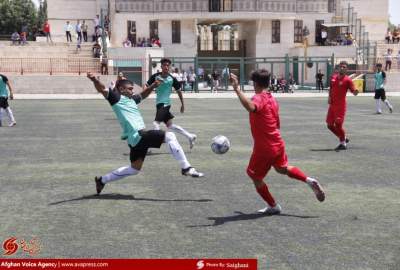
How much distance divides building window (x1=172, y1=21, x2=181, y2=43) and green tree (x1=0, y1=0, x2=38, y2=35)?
129ft

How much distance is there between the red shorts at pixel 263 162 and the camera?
22.4ft

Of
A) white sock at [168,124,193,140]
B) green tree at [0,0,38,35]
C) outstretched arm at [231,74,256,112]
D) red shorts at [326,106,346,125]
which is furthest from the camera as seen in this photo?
green tree at [0,0,38,35]

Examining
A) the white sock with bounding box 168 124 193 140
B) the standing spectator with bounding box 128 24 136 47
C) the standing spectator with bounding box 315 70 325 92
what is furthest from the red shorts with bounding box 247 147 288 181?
the standing spectator with bounding box 128 24 136 47

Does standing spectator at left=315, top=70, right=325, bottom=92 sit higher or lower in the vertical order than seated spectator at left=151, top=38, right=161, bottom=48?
lower

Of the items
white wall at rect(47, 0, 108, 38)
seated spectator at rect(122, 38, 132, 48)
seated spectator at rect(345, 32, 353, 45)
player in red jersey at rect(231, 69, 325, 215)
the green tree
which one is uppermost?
the green tree

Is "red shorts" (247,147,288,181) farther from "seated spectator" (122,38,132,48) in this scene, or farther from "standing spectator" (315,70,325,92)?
"seated spectator" (122,38,132,48)

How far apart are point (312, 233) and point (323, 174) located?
3.75 meters

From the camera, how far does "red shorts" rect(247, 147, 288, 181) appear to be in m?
6.83

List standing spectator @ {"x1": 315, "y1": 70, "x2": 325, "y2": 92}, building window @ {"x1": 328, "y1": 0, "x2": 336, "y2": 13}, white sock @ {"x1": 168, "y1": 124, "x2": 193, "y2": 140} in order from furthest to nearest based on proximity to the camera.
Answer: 1. building window @ {"x1": 328, "y1": 0, "x2": 336, "y2": 13}
2. standing spectator @ {"x1": 315, "y1": 70, "x2": 325, "y2": 92}
3. white sock @ {"x1": 168, "y1": 124, "x2": 193, "y2": 140}

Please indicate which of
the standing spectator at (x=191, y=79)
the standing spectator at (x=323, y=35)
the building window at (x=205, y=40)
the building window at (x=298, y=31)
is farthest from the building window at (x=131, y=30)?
the standing spectator at (x=323, y=35)

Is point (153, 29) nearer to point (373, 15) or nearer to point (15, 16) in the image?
point (373, 15)

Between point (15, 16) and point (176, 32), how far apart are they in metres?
39.8

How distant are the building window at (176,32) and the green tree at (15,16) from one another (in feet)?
129

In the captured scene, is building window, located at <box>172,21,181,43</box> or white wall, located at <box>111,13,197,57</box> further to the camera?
building window, located at <box>172,21,181,43</box>
